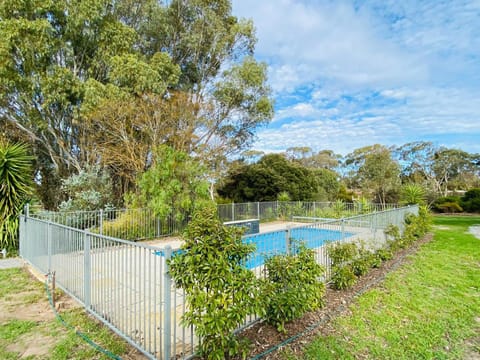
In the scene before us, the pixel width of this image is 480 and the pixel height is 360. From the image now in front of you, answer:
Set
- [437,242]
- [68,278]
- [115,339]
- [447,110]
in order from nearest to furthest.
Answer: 1. [115,339]
2. [68,278]
3. [437,242]
4. [447,110]

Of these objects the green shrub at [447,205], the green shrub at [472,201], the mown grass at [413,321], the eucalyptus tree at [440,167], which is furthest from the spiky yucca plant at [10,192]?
the eucalyptus tree at [440,167]

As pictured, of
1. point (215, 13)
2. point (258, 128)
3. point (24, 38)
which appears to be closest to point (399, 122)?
point (258, 128)

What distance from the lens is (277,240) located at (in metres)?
3.63

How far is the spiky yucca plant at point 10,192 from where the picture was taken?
21.4 ft

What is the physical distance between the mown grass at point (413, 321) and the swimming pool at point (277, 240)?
39.4 inches

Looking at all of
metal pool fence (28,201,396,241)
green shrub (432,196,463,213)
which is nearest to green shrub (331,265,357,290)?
metal pool fence (28,201,396,241)

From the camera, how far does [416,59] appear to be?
32.8 ft

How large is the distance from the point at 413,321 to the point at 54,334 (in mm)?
4411

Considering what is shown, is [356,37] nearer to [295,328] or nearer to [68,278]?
[295,328]

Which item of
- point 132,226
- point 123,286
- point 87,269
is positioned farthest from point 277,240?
point 132,226

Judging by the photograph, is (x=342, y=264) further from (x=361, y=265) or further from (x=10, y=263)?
(x=10, y=263)

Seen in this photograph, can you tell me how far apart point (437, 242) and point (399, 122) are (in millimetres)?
13610

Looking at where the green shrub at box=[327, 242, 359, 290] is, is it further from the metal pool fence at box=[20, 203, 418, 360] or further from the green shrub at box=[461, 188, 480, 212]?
the green shrub at box=[461, 188, 480, 212]

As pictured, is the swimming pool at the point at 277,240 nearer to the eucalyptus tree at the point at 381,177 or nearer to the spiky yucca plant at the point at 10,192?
the spiky yucca plant at the point at 10,192
